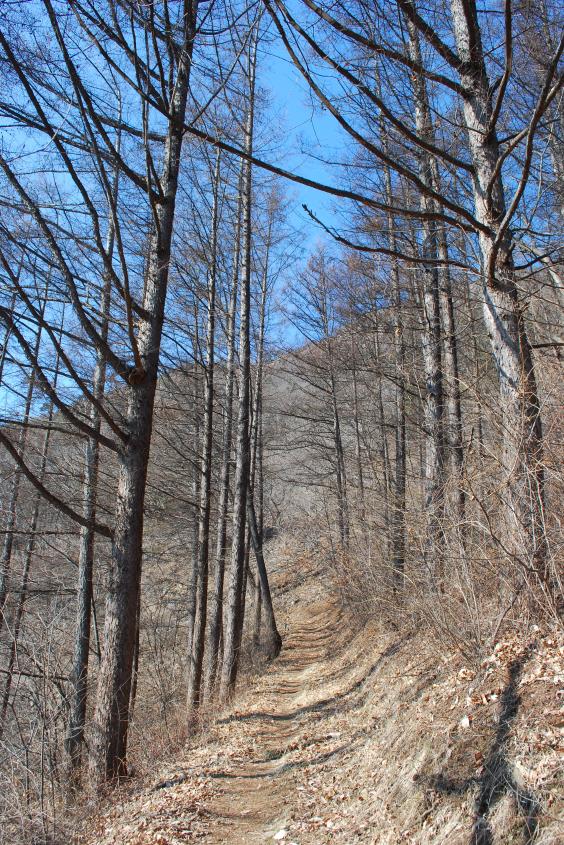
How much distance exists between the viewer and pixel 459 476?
5113 mm

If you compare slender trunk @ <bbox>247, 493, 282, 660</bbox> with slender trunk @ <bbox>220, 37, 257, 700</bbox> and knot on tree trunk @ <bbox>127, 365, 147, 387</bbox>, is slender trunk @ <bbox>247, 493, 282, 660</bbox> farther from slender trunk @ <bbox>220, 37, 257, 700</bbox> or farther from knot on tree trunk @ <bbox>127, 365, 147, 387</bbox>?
knot on tree trunk @ <bbox>127, 365, 147, 387</bbox>

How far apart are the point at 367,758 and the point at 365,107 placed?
5.39 meters

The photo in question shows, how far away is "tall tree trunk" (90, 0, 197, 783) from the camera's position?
524 cm

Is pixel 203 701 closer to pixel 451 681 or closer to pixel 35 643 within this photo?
pixel 35 643

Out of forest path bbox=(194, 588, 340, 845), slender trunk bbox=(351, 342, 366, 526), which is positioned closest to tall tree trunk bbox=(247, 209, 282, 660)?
forest path bbox=(194, 588, 340, 845)

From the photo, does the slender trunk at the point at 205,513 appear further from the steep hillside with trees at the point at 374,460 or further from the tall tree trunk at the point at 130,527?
the tall tree trunk at the point at 130,527

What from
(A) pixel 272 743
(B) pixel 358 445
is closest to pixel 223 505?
(B) pixel 358 445

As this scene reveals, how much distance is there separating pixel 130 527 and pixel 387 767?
2.99 m

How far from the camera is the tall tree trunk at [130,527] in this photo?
5242 millimetres

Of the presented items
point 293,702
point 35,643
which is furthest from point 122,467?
point 293,702

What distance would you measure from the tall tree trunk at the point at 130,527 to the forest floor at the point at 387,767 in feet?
1.91

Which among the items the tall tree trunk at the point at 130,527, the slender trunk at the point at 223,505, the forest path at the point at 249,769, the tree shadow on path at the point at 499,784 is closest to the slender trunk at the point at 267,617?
the slender trunk at the point at 223,505

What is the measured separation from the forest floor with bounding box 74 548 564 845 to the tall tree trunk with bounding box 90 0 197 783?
1.91 ft

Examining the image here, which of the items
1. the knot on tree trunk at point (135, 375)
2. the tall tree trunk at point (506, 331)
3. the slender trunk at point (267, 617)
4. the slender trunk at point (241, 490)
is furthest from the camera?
the slender trunk at point (267, 617)
